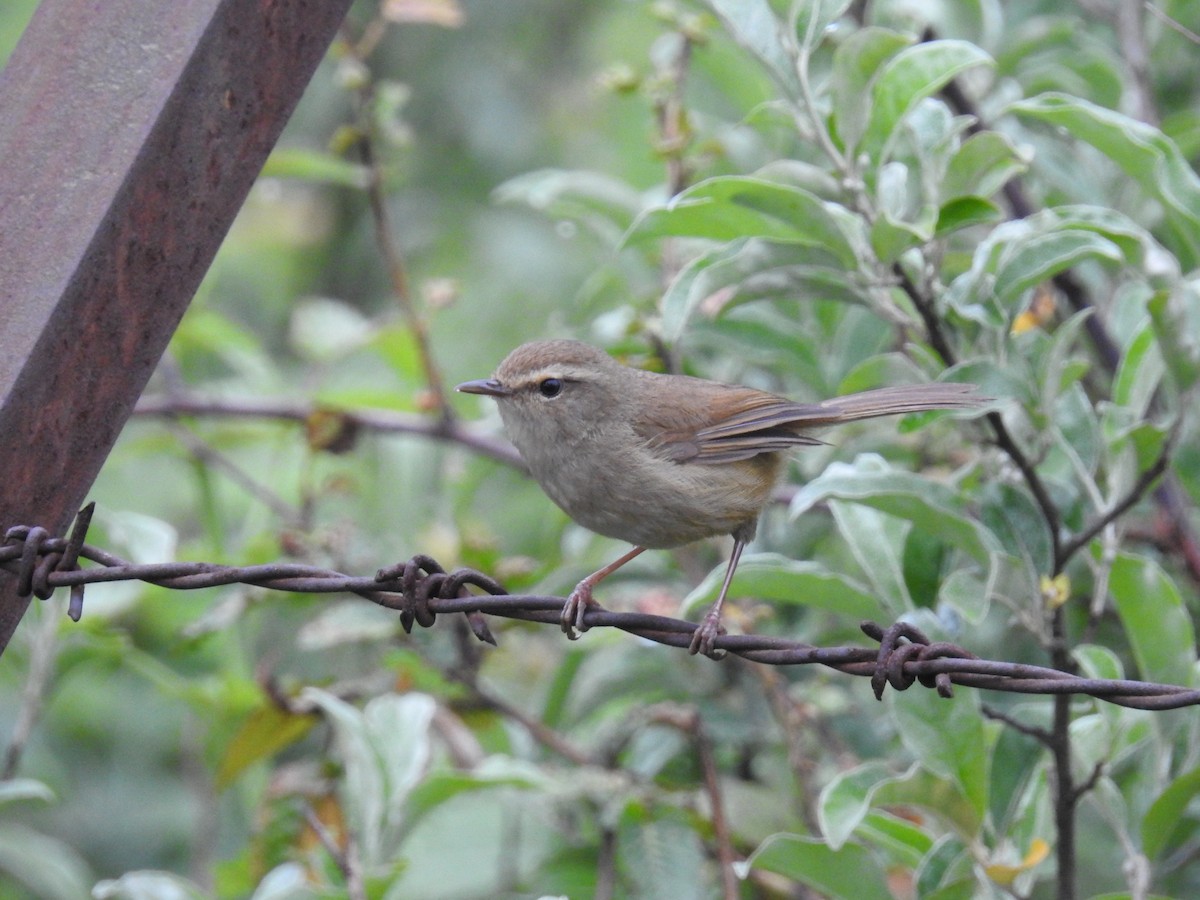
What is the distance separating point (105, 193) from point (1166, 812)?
234 cm

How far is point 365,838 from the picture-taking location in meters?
3.30

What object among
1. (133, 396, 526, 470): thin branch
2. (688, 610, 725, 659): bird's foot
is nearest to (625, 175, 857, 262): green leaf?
(688, 610, 725, 659): bird's foot

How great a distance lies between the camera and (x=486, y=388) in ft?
11.0

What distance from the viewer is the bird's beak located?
331 cm

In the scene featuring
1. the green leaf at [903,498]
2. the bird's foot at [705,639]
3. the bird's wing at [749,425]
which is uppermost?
the green leaf at [903,498]

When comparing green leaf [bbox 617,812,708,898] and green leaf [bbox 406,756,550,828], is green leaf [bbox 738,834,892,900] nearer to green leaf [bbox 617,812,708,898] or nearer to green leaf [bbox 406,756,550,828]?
green leaf [bbox 617,812,708,898]

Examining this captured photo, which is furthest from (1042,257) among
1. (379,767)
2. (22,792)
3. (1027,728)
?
(22,792)

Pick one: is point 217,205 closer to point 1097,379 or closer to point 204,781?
point 1097,379

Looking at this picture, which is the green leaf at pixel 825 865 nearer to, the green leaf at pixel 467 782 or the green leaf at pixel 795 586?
the green leaf at pixel 795 586

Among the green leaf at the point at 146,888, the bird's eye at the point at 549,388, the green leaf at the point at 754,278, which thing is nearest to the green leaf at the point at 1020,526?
the green leaf at the point at 754,278

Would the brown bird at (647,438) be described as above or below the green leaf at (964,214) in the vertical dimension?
below

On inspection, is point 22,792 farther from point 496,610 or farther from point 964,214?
point 964,214

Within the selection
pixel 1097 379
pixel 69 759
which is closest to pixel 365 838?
pixel 1097 379

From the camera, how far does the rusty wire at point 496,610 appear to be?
77.5 inches
